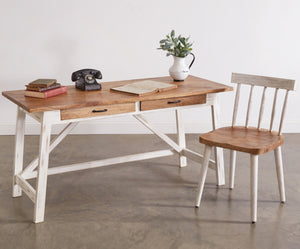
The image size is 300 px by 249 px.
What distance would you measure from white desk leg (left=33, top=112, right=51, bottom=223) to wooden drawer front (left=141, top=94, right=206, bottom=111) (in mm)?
630

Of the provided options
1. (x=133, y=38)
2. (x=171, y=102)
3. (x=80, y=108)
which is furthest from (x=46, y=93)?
(x=133, y=38)

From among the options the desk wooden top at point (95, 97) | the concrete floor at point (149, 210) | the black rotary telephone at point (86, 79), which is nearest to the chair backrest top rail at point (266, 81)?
the desk wooden top at point (95, 97)

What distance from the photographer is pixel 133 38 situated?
461 centimetres

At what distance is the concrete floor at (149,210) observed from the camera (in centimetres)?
270

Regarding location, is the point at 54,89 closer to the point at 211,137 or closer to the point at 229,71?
the point at 211,137

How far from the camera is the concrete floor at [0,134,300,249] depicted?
8.86ft

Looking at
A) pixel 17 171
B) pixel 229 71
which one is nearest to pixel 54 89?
pixel 17 171

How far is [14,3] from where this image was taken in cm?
443

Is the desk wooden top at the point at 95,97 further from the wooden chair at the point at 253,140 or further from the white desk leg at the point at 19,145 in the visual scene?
the wooden chair at the point at 253,140

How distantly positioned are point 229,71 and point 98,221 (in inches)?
94.5

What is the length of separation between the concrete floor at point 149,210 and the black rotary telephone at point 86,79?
75 centimetres

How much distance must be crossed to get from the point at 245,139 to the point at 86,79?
1.12 metres

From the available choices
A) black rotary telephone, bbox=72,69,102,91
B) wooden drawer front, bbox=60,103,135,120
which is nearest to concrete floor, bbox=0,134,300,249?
wooden drawer front, bbox=60,103,135,120

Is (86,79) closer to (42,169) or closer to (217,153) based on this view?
(42,169)
